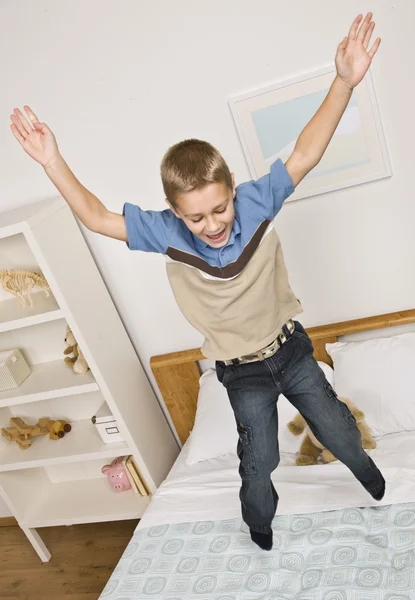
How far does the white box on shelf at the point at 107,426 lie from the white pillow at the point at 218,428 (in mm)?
275

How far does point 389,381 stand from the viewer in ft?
6.84

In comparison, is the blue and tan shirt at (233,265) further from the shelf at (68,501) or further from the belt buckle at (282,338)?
the shelf at (68,501)

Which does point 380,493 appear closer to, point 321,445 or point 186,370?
point 321,445

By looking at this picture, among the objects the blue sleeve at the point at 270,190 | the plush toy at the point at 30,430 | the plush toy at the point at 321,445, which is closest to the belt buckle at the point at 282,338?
the blue sleeve at the point at 270,190

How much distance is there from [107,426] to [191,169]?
1.31 meters

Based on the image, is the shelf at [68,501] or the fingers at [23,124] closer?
the fingers at [23,124]

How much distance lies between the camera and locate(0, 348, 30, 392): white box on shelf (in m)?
2.35

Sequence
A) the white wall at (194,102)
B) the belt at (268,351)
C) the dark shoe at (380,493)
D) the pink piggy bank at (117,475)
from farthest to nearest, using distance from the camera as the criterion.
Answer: the pink piggy bank at (117,475)
the white wall at (194,102)
the dark shoe at (380,493)
the belt at (268,351)

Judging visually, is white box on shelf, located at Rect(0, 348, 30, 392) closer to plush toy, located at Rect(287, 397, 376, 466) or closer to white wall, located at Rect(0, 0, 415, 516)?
white wall, located at Rect(0, 0, 415, 516)

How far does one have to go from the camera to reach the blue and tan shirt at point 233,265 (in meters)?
1.48

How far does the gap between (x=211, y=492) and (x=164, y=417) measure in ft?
2.02

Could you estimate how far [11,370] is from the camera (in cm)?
236

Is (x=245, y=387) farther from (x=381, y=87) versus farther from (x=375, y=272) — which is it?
(x=381, y=87)

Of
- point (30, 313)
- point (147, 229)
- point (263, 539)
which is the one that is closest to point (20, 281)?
point (30, 313)
